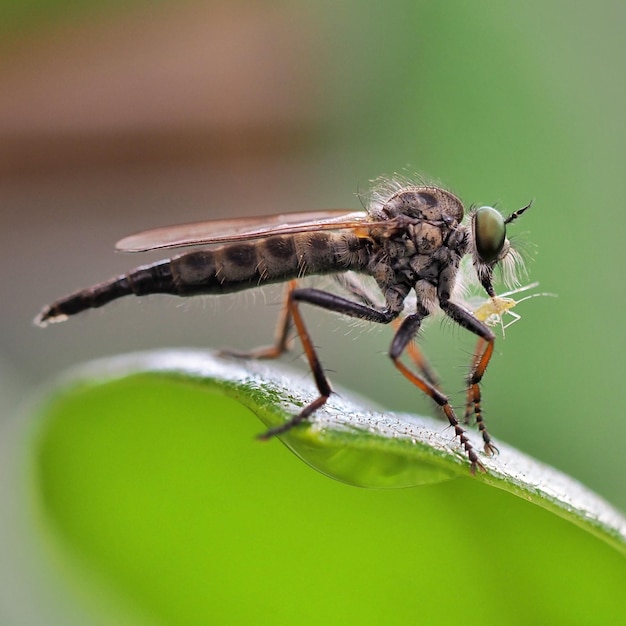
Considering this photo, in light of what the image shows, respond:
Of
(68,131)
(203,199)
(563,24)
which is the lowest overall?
(203,199)

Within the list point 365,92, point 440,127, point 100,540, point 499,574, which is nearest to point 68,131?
point 365,92

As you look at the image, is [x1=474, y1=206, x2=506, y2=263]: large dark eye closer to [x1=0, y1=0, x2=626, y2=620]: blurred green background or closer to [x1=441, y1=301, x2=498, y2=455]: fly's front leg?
[x1=441, y1=301, x2=498, y2=455]: fly's front leg

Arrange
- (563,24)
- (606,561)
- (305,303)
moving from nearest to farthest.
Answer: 1. (606,561)
2. (305,303)
3. (563,24)

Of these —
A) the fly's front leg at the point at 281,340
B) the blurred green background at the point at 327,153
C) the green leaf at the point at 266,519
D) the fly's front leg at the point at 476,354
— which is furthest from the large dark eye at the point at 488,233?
the green leaf at the point at 266,519

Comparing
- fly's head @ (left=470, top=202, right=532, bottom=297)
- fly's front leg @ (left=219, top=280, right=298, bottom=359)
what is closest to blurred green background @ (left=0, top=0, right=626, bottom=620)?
fly's front leg @ (left=219, top=280, right=298, bottom=359)

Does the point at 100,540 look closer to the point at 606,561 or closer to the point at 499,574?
the point at 499,574

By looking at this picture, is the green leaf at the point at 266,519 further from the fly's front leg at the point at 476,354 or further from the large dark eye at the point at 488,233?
the large dark eye at the point at 488,233

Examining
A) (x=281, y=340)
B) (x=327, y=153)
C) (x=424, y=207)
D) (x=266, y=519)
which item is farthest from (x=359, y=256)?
(x=327, y=153)
